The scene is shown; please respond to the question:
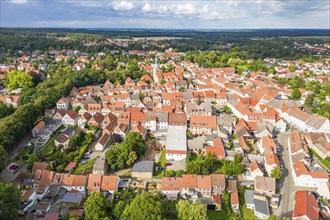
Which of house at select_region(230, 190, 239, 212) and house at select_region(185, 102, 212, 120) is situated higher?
house at select_region(185, 102, 212, 120)

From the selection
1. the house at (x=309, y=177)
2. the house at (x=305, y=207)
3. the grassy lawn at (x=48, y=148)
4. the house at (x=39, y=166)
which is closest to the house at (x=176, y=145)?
the house at (x=309, y=177)

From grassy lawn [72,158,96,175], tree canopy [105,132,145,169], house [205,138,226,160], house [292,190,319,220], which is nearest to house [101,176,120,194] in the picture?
tree canopy [105,132,145,169]

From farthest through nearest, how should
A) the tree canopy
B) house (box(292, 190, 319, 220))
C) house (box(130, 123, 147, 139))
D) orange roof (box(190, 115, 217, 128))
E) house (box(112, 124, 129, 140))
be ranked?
orange roof (box(190, 115, 217, 128))
house (box(112, 124, 129, 140))
house (box(130, 123, 147, 139))
the tree canopy
house (box(292, 190, 319, 220))

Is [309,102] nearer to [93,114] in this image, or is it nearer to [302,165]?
[302,165]

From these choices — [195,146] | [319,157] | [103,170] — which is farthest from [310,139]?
[103,170]

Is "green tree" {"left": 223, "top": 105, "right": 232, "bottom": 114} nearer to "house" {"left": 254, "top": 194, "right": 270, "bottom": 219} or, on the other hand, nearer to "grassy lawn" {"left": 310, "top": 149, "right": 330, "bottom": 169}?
"grassy lawn" {"left": 310, "top": 149, "right": 330, "bottom": 169}

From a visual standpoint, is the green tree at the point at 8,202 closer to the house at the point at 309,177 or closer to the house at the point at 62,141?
the house at the point at 62,141
